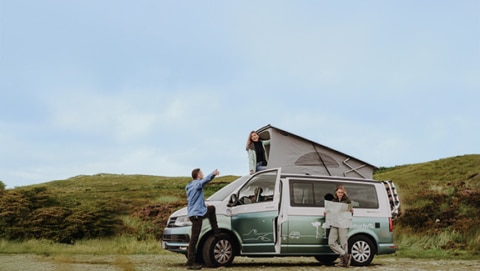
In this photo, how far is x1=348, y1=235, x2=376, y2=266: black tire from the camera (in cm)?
1356

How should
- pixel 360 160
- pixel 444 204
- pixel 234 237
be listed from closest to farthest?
pixel 234 237 → pixel 360 160 → pixel 444 204

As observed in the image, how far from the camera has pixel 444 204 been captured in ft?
79.2

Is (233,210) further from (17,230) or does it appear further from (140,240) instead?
(17,230)

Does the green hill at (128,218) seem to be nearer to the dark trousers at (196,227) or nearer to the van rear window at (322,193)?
the van rear window at (322,193)

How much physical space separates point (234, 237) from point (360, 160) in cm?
401

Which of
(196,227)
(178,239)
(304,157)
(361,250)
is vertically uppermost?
(304,157)

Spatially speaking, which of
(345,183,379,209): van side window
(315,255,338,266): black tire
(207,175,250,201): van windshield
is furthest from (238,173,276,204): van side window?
(315,255,338,266): black tire

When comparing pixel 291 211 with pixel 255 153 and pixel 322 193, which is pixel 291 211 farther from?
pixel 255 153

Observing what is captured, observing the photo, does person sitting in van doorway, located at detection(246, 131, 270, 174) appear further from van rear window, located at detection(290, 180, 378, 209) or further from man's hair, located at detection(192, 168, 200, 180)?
man's hair, located at detection(192, 168, 200, 180)

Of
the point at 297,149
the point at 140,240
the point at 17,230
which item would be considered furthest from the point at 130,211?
the point at 297,149

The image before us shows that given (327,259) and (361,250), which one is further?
(327,259)

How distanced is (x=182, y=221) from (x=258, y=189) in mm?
1801

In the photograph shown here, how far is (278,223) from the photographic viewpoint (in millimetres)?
12594

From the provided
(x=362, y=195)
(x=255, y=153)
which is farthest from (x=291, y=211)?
(x=362, y=195)
